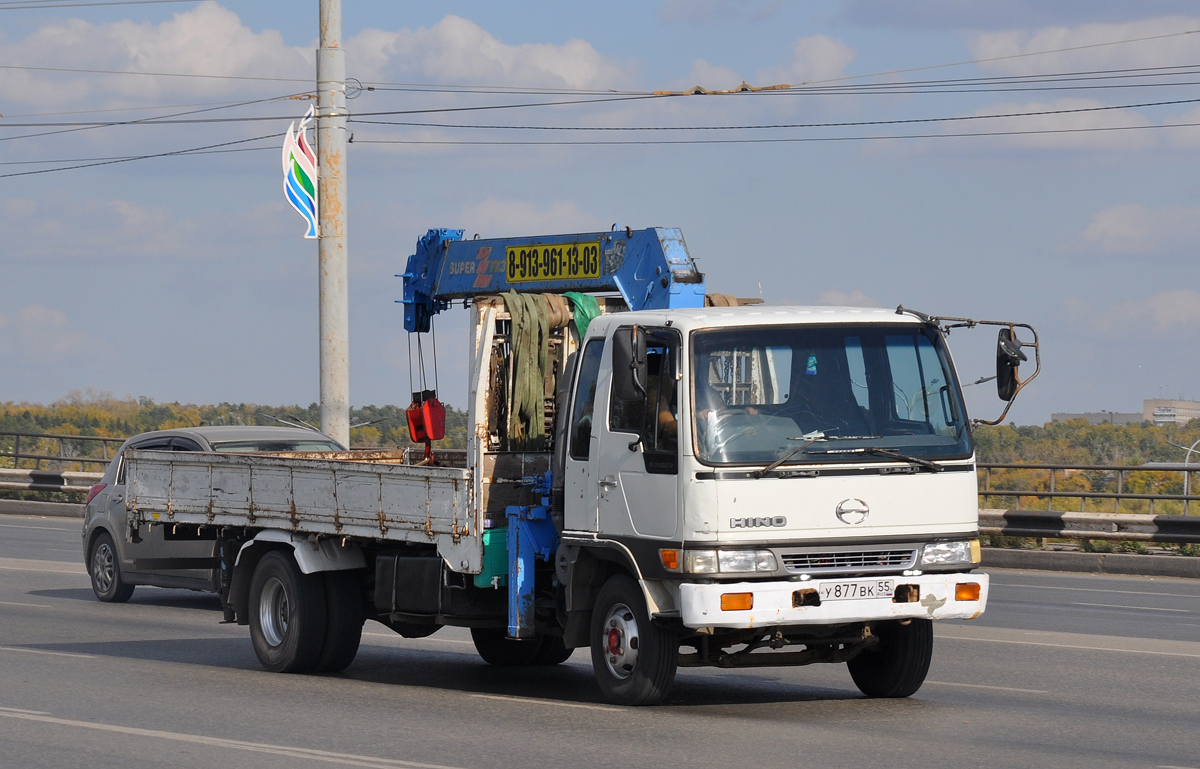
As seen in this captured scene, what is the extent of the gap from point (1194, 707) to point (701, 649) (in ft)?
9.74

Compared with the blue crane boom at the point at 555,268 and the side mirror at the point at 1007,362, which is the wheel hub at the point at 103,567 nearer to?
the blue crane boom at the point at 555,268

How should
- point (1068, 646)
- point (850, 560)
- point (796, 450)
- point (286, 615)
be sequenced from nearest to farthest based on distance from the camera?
point (796, 450)
point (850, 560)
point (286, 615)
point (1068, 646)

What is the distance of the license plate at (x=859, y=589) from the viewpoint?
8719 millimetres

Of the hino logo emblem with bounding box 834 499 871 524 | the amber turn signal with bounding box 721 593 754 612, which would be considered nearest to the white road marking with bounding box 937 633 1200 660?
the hino logo emblem with bounding box 834 499 871 524

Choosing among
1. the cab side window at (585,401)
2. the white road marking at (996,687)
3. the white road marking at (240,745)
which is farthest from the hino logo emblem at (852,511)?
the white road marking at (240,745)

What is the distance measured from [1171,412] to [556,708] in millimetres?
20380

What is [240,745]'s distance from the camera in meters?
8.16

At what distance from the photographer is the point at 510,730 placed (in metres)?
8.62

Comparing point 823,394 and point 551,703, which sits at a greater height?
point 823,394

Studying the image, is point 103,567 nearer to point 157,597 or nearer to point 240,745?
point 157,597

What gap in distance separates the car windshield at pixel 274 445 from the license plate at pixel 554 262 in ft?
12.7

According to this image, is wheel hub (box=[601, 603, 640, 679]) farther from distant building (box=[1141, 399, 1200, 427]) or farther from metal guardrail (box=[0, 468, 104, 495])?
metal guardrail (box=[0, 468, 104, 495])

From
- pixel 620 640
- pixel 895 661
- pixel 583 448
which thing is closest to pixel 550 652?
pixel 620 640

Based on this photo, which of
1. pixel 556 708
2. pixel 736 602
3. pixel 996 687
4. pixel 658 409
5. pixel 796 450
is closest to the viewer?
pixel 736 602
